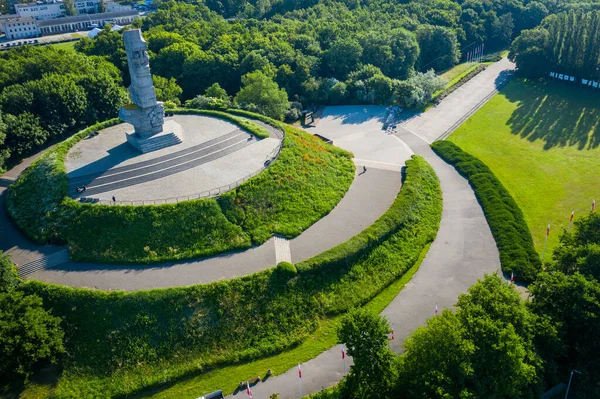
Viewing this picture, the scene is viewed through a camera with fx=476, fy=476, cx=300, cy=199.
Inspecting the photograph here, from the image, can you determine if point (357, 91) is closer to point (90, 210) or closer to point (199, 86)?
point (199, 86)

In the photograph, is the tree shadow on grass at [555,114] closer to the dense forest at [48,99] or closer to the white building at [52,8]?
the dense forest at [48,99]

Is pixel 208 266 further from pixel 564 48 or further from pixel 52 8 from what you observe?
pixel 52 8

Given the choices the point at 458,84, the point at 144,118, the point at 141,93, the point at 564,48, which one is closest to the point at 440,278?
the point at 144,118

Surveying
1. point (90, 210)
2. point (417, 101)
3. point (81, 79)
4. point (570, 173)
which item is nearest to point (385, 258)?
point (90, 210)

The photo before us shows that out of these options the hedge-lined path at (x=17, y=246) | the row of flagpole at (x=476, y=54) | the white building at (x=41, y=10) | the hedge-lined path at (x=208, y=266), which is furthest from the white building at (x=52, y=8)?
the hedge-lined path at (x=208, y=266)

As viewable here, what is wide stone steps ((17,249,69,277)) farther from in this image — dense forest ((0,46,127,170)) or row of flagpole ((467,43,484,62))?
row of flagpole ((467,43,484,62))

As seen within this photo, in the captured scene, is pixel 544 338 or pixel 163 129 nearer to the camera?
pixel 544 338
